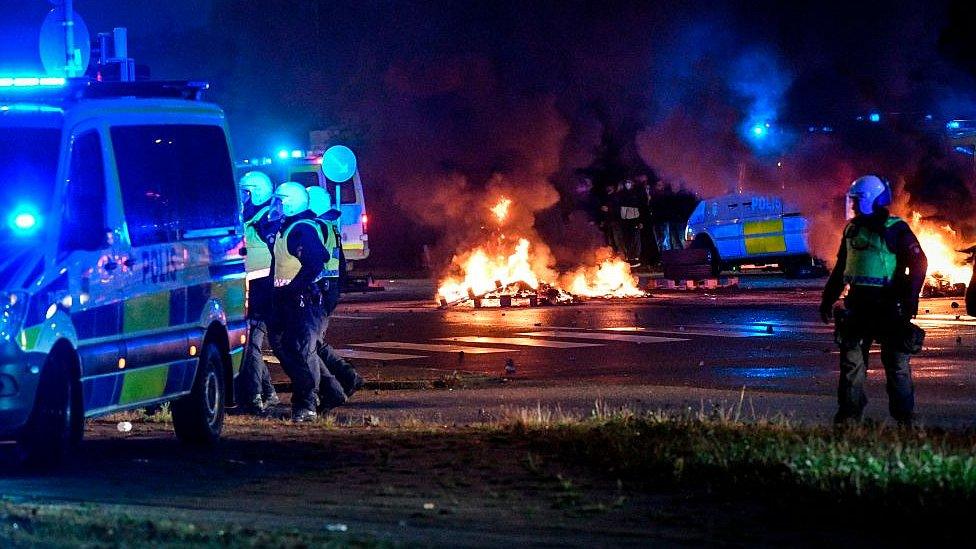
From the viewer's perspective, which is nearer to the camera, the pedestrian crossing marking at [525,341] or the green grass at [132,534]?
the green grass at [132,534]

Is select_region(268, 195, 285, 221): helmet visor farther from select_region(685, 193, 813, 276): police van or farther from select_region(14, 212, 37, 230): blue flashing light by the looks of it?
select_region(685, 193, 813, 276): police van

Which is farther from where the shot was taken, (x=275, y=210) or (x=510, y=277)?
(x=510, y=277)

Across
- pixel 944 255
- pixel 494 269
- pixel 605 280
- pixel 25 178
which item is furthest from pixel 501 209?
pixel 25 178

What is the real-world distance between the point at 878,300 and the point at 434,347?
10095mm

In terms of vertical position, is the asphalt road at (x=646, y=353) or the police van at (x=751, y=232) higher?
the police van at (x=751, y=232)

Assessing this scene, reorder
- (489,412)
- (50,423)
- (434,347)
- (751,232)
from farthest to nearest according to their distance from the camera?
(751,232) → (434,347) → (489,412) → (50,423)

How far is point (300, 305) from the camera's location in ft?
40.2

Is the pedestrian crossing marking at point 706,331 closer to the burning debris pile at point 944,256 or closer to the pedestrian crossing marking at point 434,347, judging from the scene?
the pedestrian crossing marking at point 434,347

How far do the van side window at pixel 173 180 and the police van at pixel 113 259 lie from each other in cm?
1

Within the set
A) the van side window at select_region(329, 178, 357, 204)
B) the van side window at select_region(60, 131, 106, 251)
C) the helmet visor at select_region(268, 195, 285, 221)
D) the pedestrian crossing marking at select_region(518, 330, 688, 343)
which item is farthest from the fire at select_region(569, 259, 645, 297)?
the van side window at select_region(60, 131, 106, 251)

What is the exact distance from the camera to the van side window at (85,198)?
8453 mm

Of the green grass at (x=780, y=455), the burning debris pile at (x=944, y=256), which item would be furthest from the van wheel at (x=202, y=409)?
the burning debris pile at (x=944, y=256)

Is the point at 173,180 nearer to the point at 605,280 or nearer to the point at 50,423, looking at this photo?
the point at 50,423

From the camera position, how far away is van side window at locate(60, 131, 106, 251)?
845cm
